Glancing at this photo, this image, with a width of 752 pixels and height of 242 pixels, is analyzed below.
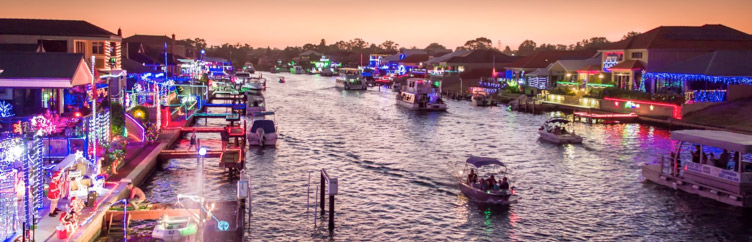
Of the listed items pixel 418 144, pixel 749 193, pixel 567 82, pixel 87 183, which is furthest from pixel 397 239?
pixel 567 82

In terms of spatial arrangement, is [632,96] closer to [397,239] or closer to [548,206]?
[548,206]

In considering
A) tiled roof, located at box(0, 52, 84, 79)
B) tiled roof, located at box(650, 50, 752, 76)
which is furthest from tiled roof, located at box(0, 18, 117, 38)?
tiled roof, located at box(650, 50, 752, 76)

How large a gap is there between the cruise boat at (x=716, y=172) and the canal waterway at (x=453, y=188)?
58 centimetres

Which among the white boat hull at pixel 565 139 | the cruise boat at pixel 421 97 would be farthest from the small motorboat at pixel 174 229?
the cruise boat at pixel 421 97

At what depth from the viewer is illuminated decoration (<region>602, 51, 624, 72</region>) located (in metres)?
85.8

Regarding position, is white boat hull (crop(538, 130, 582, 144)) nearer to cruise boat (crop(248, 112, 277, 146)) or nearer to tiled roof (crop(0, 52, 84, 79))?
cruise boat (crop(248, 112, 277, 146))

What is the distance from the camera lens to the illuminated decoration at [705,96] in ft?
212

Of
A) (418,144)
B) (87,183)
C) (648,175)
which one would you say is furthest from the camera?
(418,144)

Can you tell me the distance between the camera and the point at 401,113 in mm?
82562

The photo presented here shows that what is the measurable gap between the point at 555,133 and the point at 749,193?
23.4 m

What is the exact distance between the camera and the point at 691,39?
81.6m

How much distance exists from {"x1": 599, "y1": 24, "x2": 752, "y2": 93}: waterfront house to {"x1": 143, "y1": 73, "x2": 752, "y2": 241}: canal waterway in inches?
738

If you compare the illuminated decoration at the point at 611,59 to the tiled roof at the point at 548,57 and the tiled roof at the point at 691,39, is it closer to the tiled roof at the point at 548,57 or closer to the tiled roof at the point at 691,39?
the tiled roof at the point at 691,39

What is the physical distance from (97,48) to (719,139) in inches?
1778
